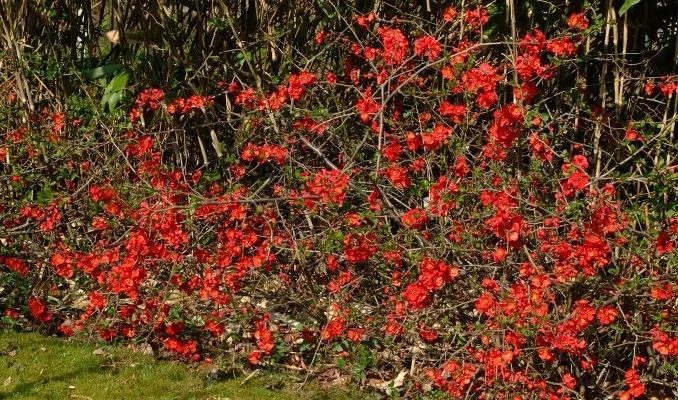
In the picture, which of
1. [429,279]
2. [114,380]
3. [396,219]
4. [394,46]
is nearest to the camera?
[429,279]

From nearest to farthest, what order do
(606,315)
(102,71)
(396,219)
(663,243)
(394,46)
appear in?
(663,243), (606,315), (396,219), (394,46), (102,71)

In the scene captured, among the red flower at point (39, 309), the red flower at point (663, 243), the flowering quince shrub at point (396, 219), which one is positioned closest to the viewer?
the red flower at point (663, 243)

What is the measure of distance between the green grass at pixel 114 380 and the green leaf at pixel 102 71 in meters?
1.68

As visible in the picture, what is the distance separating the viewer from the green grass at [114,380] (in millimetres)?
4559

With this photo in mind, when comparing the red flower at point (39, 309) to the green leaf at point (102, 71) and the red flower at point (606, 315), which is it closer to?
the green leaf at point (102, 71)

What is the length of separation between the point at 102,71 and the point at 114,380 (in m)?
1.99

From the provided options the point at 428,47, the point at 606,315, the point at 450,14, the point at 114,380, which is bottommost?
the point at 114,380

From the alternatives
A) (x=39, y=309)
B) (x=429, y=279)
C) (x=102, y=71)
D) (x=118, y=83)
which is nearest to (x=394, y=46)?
(x=429, y=279)

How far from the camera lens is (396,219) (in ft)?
13.9

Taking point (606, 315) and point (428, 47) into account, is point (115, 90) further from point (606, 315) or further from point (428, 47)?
point (606, 315)

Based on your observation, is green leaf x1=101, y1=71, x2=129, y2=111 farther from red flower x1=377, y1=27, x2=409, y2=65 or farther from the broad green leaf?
red flower x1=377, y1=27, x2=409, y2=65

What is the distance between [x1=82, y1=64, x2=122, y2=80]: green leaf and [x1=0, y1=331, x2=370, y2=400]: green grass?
168cm

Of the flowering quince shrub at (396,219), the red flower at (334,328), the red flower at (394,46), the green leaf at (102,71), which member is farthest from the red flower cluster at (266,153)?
the green leaf at (102,71)

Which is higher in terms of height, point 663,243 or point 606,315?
point 663,243
